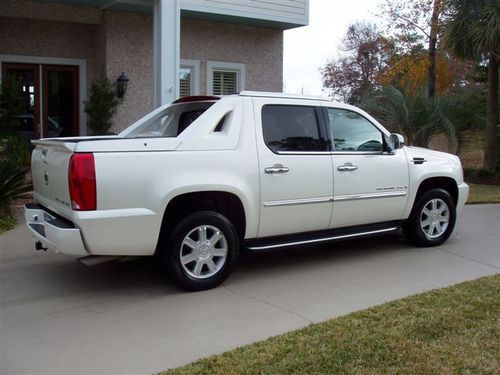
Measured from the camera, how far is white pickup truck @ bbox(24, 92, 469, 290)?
16.1ft

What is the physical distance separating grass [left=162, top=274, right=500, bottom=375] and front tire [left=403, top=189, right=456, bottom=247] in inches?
92.1

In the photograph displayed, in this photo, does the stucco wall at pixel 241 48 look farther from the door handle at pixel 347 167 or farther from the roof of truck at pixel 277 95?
the door handle at pixel 347 167

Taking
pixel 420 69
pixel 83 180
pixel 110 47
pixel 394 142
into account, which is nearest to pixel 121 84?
pixel 110 47

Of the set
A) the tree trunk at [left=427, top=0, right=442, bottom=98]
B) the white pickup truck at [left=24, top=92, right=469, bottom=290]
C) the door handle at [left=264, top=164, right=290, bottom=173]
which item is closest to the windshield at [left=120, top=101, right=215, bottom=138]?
the white pickup truck at [left=24, top=92, right=469, bottom=290]

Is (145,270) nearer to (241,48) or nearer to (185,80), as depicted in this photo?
(185,80)

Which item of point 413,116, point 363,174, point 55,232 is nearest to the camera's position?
point 55,232

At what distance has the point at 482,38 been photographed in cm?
1416

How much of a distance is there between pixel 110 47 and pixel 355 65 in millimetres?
31123

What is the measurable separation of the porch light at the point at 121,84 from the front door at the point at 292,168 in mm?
7684

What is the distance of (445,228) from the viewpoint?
7402 millimetres

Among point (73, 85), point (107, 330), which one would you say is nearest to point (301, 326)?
point (107, 330)

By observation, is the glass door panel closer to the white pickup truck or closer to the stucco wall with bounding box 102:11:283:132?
the stucco wall with bounding box 102:11:283:132

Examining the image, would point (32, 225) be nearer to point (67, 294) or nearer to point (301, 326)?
point (67, 294)

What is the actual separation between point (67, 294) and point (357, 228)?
3.28 meters
